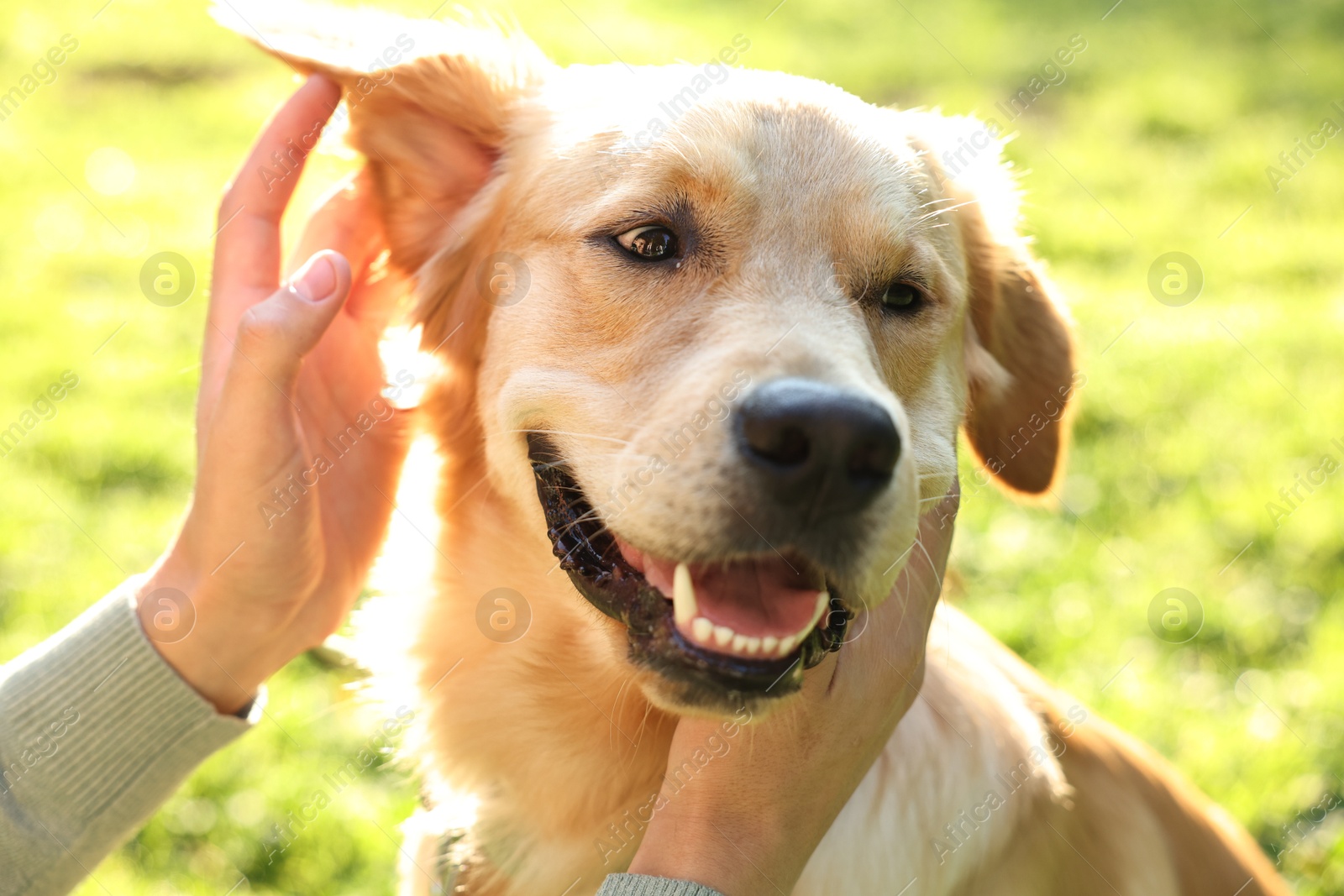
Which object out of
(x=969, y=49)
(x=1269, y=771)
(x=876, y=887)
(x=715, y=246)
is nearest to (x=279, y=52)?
(x=715, y=246)

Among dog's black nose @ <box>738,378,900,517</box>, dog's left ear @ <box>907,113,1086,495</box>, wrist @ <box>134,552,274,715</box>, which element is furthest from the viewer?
dog's left ear @ <box>907,113,1086,495</box>

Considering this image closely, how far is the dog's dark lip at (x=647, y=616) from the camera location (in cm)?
200

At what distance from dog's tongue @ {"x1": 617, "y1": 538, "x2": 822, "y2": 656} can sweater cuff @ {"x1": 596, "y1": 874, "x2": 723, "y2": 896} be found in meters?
0.42

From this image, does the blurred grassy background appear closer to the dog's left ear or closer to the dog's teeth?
the dog's left ear

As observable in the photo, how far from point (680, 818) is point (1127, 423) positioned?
449 centimetres

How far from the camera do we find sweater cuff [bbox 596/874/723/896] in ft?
6.40

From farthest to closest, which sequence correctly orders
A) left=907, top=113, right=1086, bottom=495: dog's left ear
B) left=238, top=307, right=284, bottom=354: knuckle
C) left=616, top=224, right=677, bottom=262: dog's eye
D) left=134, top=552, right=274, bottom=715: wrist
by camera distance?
left=907, top=113, right=1086, bottom=495: dog's left ear, left=134, top=552, right=274, bottom=715: wrist, left=616, top=224, right=677, bottom=262: dog's eye, left=238, top=307, right=284, bottom=354: knuckle

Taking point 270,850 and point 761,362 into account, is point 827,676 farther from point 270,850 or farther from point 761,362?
point 270,850

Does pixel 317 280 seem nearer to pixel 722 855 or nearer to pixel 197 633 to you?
pixel 197 633

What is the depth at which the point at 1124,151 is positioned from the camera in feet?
30.9

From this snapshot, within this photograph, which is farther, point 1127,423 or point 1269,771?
point 1127,423

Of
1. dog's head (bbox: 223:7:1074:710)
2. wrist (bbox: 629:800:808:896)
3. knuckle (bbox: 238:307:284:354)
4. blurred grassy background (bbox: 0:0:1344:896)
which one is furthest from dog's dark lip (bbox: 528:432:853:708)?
blurred grassy background (bbox: 0:0:1344:896)

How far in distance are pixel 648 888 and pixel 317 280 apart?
1361mm

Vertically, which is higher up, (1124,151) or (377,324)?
(377,324)
